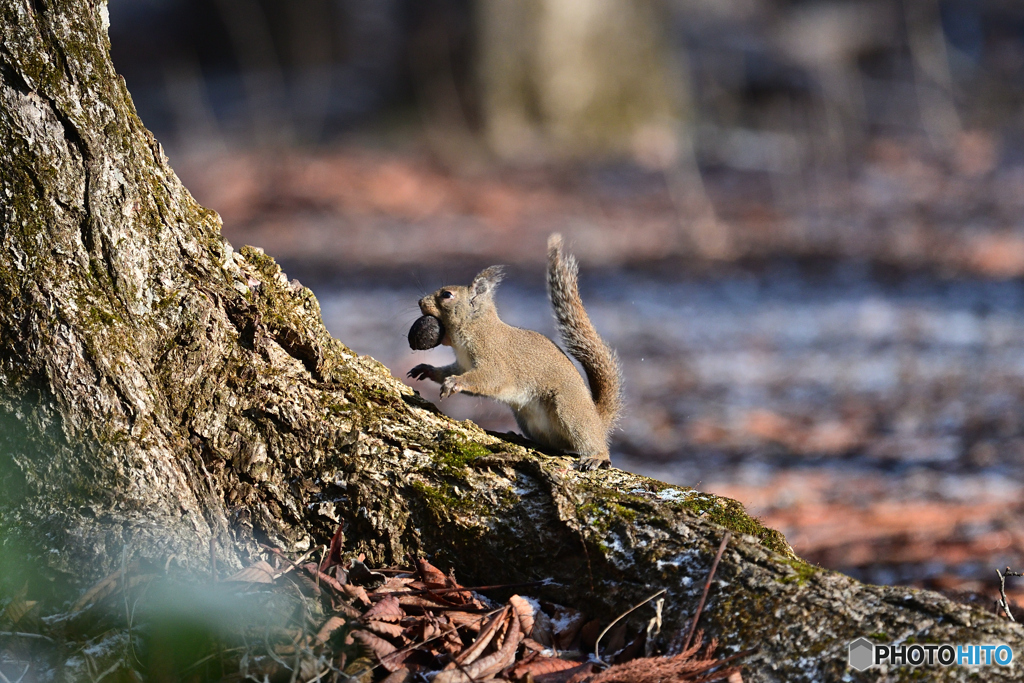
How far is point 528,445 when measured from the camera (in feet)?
8.76

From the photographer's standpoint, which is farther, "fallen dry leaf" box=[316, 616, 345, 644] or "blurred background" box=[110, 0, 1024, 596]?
"blurred background" box=[110, 0, 1024, 596]

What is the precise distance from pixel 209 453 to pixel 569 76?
10.7 meters

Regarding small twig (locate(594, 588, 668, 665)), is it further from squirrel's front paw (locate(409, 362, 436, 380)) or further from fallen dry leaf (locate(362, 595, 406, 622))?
squirrel's front paw (locate(409, 362, 436, 380))

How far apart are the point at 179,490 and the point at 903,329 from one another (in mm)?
5754

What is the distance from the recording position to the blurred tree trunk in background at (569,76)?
11500mm

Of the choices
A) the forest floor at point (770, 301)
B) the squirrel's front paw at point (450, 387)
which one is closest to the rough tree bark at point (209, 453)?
the squirrel's front paw at point (450, 387)

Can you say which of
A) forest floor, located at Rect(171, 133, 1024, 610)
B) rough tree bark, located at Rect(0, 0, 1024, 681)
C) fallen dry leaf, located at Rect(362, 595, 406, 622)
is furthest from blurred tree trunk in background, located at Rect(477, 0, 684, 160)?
fallen dry leaf, located at Rect(362, 595, 406, 622)

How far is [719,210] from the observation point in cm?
1012

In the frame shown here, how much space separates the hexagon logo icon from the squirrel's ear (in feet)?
6.08

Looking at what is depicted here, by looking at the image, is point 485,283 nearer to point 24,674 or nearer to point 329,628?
point 329,628

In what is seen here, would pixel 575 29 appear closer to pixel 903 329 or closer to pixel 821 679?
pixel 903 329

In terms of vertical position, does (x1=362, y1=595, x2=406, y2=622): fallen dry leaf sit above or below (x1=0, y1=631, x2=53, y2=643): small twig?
above

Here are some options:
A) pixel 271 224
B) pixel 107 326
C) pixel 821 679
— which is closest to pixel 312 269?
pixel 271 224

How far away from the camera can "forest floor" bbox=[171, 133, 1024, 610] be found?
3.94 meters
